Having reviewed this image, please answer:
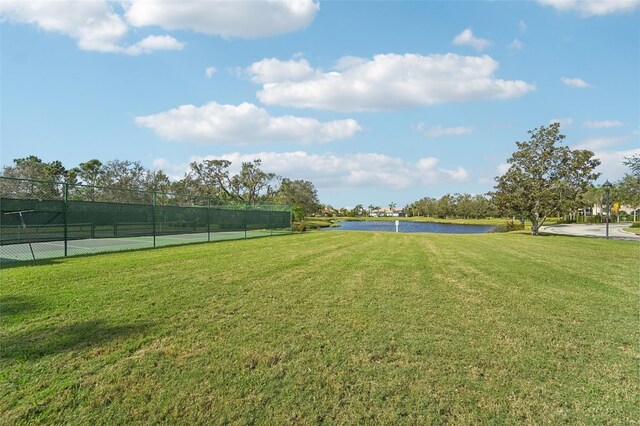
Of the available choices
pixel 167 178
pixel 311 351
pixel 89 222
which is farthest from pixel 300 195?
pixel 311 351

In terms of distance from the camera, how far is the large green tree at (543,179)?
2381cm

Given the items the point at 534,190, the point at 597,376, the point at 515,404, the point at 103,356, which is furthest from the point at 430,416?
the point at 534,190

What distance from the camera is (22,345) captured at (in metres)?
3.56

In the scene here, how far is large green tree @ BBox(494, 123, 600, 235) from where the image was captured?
23.8 metres

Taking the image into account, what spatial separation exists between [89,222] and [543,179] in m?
26.0

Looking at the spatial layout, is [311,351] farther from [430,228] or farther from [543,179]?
[430,228]

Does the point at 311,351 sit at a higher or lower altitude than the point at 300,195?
lower

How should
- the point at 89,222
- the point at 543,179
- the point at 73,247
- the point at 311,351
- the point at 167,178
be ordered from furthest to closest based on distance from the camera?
the point at 167,178
the point at 543,179
the point at 89,222
the point at 73,247
the point at 311,351

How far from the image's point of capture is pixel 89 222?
39.8 feet

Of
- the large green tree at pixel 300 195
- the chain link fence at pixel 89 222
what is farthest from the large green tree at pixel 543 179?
the large green tree at pixel 300 195

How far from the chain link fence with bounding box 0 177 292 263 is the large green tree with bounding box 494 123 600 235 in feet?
58.7

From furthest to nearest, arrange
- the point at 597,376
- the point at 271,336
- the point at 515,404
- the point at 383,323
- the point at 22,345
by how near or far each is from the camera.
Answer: the point at 383,323 < the point at 271,336 < the point at 22,345 < the point at 597,376 < the point at 515,404

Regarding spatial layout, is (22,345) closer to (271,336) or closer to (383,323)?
(271,336)

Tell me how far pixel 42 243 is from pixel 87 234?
1.25 m
